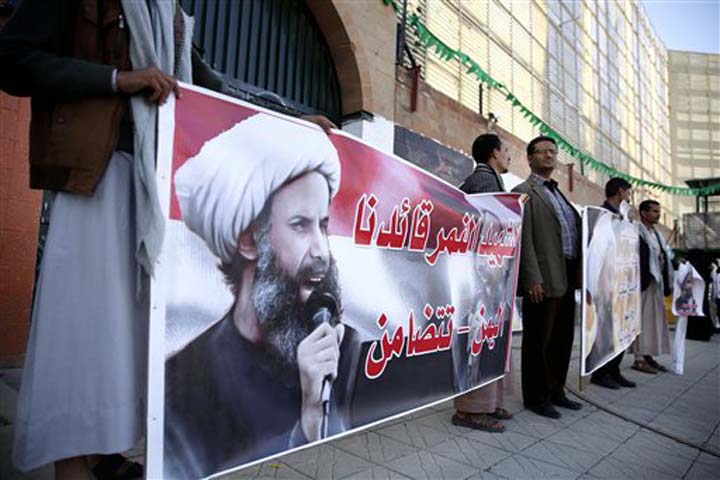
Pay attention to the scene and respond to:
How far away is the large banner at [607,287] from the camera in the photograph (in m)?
3.28

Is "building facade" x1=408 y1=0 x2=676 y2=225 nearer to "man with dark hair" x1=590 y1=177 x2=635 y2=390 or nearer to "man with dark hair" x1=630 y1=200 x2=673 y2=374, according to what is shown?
"man with dark hair" x1=590 y1=177 x2=635 y2=390

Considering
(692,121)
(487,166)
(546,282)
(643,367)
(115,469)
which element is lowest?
(643,367)

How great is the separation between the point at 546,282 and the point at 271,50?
3.88 meters

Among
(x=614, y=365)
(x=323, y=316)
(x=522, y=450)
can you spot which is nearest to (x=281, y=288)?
(x=323, y=316)

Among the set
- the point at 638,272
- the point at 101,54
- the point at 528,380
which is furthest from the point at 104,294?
the point at 638,272

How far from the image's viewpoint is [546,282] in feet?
10.1

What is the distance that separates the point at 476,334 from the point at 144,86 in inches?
82.8

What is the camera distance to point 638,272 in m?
4.53

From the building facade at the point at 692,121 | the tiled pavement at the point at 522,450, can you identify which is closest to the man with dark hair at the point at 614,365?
the tiled pavement at the point at 522,450

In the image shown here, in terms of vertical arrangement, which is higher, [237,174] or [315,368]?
[237,174]

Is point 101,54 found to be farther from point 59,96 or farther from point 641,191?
point 641,191

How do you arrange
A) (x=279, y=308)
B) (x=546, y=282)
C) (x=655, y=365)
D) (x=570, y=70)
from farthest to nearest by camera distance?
(x=570, y=70) < (x=655, y=365) < (x=546, y=282) < (x=279, y=308)

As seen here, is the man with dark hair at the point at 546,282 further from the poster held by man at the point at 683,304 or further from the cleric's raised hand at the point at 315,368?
the poster held by man at the point at 683,304

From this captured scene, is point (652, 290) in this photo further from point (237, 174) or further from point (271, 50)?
point (237, 174)
